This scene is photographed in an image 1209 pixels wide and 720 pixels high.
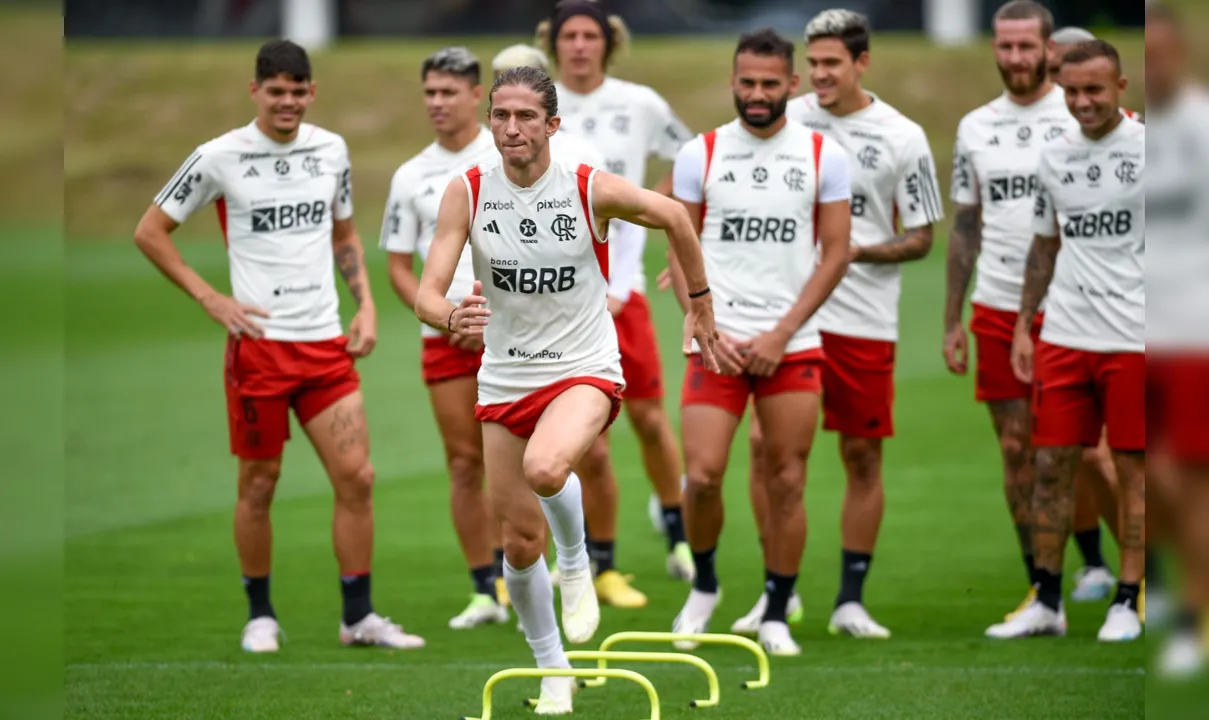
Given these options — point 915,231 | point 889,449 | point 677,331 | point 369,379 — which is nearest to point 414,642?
point 915,231

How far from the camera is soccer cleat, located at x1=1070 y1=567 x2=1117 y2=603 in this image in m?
8.79

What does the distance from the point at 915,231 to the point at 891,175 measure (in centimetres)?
31

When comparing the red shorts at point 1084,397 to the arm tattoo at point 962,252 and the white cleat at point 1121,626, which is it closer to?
the white cleat at point 1121,626

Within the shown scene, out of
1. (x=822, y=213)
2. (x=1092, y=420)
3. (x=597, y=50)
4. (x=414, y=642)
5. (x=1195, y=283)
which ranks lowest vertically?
(x=414, y=642)

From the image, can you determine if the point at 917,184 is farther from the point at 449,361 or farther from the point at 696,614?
the point at 449,361

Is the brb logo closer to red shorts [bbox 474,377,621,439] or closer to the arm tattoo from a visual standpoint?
red shorts [bbox 474,377,621,439]

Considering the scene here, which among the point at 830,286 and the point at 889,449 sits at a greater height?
the point at 830,286

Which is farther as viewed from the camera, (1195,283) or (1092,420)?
(1092,420)

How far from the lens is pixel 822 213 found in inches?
299

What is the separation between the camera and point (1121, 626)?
755 centimetres

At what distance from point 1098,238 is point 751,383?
65.8 inches

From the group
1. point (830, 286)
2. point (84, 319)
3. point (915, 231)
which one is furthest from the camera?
point (84, 319)

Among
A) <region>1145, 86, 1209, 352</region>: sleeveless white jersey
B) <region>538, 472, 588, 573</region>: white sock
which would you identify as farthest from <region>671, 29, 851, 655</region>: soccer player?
<region>1145, 86, 1209, 352</region>: sleeveless white jersey

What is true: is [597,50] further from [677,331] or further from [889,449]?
[677,331]
